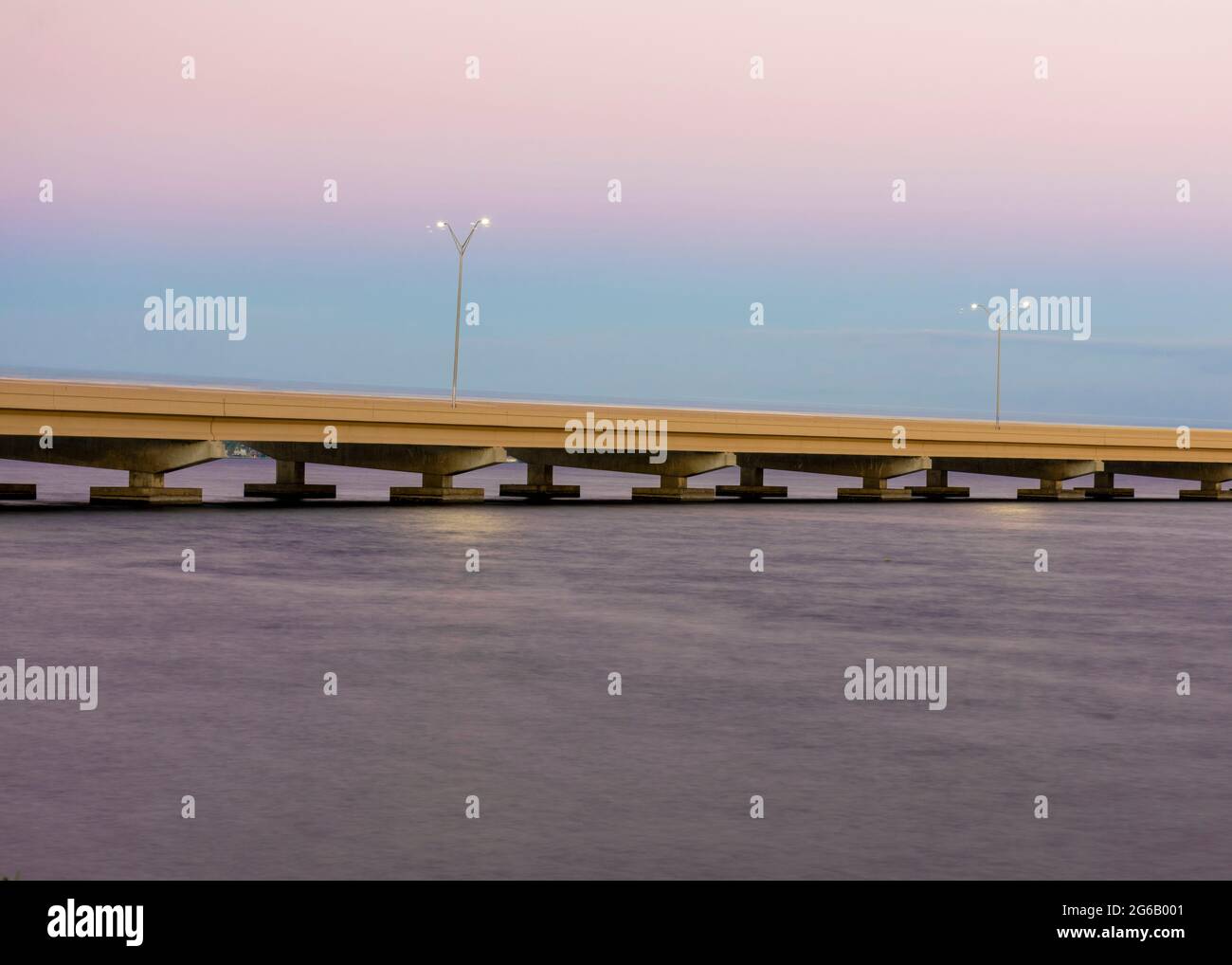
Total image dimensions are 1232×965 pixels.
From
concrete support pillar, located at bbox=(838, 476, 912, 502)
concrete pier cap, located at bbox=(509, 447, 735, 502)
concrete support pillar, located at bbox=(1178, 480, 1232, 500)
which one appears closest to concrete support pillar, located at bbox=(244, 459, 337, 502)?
concrete pier cap, located at bbox=(509, 447, 735, 502)

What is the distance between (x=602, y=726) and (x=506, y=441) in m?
48.2

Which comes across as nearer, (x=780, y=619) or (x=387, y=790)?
(x=387, y=790)

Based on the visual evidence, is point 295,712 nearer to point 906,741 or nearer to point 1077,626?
point 906,741

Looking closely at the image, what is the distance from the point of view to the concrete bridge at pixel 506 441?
5144cm

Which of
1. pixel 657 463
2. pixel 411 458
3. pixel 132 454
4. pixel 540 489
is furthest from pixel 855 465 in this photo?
pixel 132 454

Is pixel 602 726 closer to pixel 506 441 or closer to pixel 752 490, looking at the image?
pixel 506 441

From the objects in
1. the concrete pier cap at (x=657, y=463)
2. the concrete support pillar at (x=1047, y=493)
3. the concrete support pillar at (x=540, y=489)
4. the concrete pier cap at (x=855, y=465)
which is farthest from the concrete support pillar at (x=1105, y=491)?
the concrete support pillar at (x=540, y=489)

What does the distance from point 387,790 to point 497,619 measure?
1217cm

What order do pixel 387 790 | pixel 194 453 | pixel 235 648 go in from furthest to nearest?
1. pixel 194 453
2. pixel 235 648
3. pixel 387 790

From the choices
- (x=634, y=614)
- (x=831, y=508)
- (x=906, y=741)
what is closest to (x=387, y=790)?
(x=906, y=741)

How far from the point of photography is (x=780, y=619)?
24.5 metres

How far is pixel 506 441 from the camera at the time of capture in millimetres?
62094

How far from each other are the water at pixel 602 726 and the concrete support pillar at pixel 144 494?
79.1 ft
